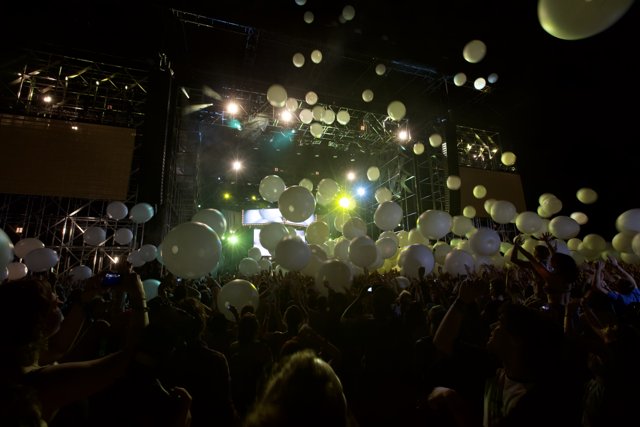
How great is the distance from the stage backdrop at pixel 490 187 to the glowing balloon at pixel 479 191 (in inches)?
4.4

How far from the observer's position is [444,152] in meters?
9.48

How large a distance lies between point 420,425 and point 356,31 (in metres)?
7.43

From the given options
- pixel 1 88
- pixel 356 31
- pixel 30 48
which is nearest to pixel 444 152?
pixel 356 31

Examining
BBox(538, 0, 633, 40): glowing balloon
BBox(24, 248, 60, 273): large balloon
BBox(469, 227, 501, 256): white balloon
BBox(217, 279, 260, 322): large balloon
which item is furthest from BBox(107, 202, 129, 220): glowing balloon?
BBox(538, 0, 633, 40): glowing balloon

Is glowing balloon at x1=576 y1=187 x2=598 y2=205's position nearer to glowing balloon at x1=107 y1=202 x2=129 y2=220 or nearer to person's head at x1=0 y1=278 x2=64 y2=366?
person's head at x1=0 y1=278 x2=64 y2=366

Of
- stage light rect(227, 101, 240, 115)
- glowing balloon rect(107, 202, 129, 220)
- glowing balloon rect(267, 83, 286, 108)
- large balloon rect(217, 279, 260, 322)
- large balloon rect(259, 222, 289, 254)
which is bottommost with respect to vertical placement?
large balloon rect(217, 279, 260, 322)

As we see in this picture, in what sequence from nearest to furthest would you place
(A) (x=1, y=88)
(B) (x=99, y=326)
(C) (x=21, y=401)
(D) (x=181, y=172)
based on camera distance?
(C) (x=21, y=401) → (B) (x=99, y=326) → (A) (x=1, y=88) → (D) (x=181, y=172)

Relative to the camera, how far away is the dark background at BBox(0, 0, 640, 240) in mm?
6387

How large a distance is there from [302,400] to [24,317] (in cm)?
93

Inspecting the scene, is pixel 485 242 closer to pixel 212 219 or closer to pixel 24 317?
pixel 212 219

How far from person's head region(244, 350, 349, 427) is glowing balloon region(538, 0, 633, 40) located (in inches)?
122

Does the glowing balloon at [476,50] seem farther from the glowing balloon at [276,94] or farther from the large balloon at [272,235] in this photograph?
the large balloon at [272,235]

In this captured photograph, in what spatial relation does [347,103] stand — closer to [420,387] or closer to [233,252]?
[420,387]

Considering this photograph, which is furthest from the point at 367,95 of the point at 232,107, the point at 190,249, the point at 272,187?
the point at 190,249
